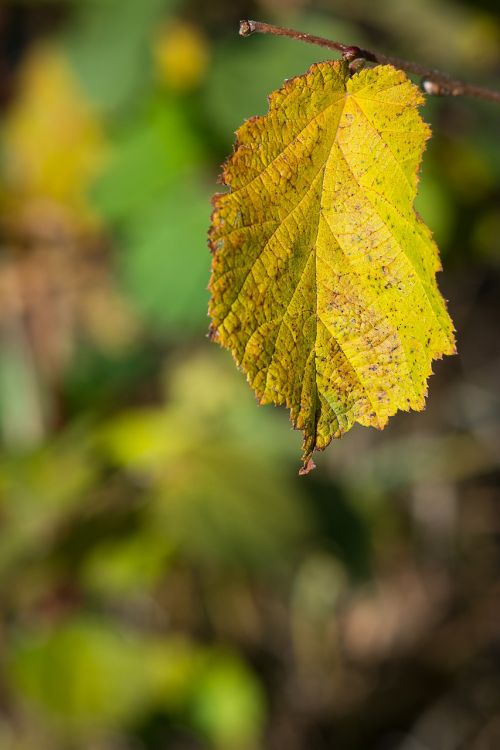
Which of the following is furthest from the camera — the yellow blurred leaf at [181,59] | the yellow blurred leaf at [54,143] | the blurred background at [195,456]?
the yellow blurred leaf at [54,143]

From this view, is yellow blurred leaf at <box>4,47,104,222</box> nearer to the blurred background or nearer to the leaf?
the blurred background

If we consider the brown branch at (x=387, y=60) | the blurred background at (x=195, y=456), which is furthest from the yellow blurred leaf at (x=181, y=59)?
the brown branch at (x=387, y=60)

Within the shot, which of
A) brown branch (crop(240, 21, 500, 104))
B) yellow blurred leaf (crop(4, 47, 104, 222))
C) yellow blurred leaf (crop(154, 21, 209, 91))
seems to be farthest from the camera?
yellow blurred leaf (crop(4, 47, 104, 222))

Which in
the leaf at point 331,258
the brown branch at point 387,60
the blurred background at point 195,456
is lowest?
the blurred background at point 195,456

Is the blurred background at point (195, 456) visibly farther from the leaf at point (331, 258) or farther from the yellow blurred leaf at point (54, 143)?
the leaf at point (331, 258)

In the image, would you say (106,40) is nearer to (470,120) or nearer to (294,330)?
(470,120)

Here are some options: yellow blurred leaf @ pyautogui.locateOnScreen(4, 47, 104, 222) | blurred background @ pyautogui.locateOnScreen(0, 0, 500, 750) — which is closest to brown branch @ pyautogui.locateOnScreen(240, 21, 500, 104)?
blurred background @ pyautogui.locateOnScreen(0, 0, 500, 750)
